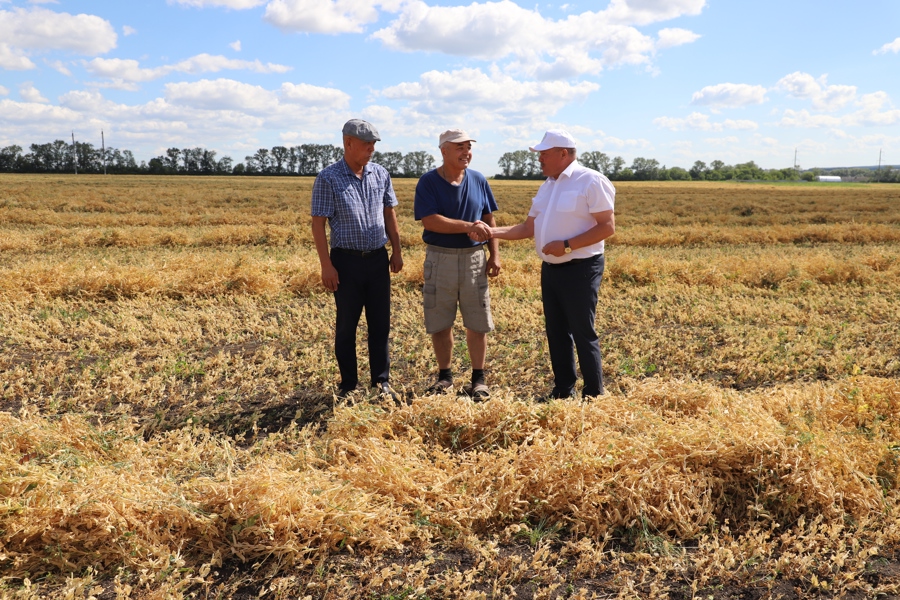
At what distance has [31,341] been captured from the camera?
6.22 m

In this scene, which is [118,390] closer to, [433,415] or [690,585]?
[433,415]

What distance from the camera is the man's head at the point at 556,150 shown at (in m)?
4.33

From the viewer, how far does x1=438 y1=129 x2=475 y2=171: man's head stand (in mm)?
4539

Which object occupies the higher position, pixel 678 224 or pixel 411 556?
pixel 678 224

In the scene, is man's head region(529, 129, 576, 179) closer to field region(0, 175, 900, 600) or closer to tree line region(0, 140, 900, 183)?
field region(0, 175, 900, 600)

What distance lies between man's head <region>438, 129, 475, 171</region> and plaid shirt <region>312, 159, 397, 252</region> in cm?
48

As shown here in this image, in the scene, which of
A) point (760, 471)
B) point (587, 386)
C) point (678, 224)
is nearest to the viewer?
point (760, 471)

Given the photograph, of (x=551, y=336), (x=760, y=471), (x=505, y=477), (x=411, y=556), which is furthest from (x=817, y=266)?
(x=411, y=556)

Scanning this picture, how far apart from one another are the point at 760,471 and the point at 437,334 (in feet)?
8.34

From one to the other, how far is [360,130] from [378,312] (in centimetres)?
139

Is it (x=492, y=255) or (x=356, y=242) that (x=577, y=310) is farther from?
A: (x=356, y=242)

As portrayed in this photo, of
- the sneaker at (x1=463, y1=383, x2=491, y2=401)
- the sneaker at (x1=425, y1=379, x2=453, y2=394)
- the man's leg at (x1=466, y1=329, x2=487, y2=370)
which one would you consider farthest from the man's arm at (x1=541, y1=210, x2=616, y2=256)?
the sneaker at (x1=425, y1=379, x2=453, y2=394)

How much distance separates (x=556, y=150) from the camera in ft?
14.3

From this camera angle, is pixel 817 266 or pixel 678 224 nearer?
pixel 817 266
